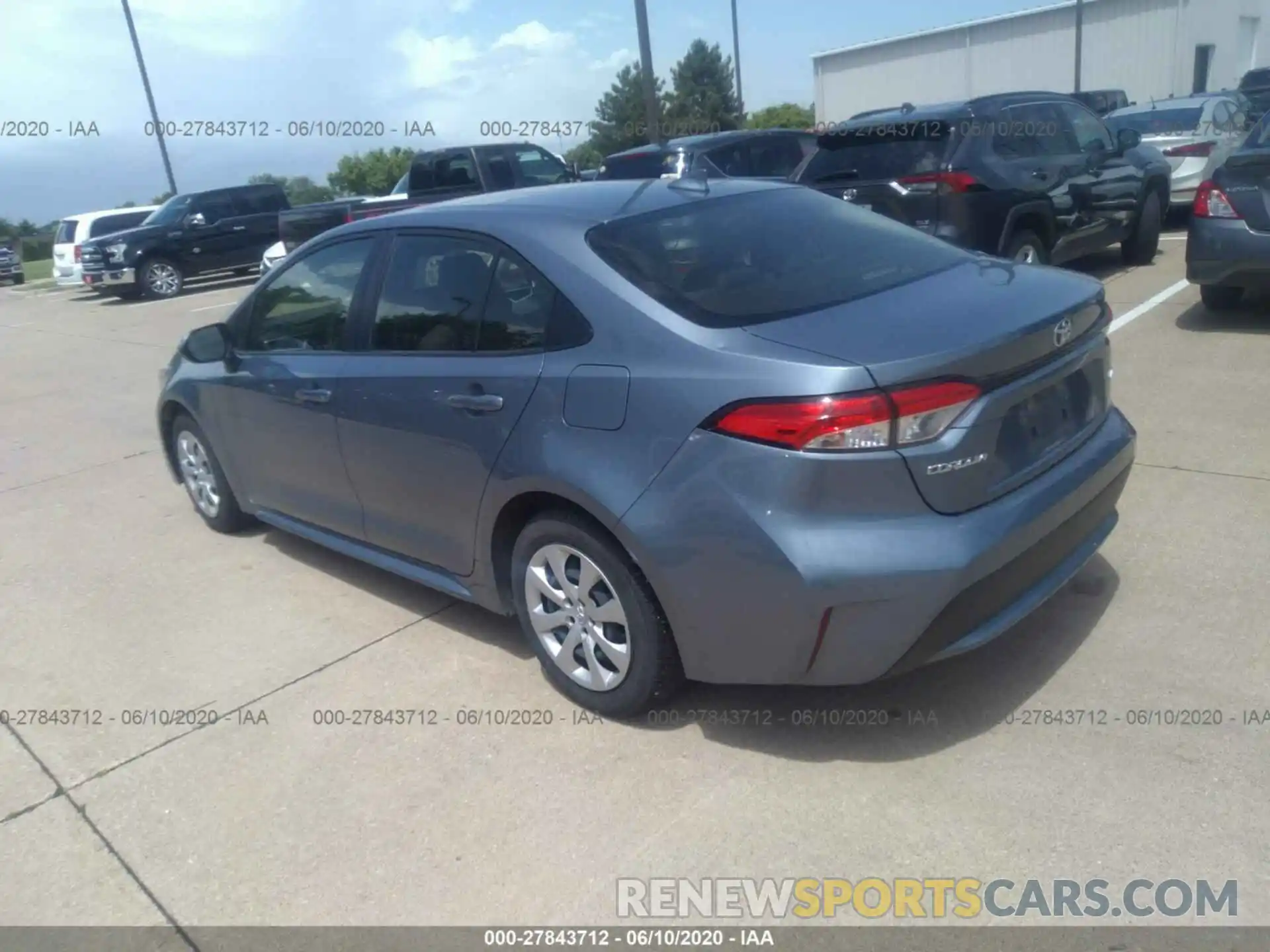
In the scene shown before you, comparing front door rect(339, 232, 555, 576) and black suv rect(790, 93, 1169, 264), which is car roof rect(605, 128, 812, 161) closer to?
black suv rect(790, 93, 1169, 264)

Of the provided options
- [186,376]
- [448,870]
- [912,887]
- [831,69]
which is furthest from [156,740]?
[831,69]

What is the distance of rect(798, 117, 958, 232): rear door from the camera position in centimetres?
786

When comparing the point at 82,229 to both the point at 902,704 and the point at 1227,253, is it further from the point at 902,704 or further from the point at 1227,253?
the point at 902,704

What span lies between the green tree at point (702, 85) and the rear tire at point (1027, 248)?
184 ft

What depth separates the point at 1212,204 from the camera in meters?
7.29

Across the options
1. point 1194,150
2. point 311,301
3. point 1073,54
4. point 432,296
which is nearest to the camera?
point 432,296

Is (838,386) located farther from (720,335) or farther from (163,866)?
(163,866)

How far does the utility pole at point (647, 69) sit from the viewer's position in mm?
13438

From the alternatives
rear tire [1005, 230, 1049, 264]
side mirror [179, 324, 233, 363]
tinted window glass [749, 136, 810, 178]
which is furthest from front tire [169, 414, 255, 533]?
tinted window glass [749, 136, 810, 178]

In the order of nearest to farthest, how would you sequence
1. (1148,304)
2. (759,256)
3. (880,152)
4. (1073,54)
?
(759,256)
(880,152)
(1148,304)
(1073,54)

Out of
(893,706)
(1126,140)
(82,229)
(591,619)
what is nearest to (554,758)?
(591,619)

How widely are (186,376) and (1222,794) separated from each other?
15.5 feet

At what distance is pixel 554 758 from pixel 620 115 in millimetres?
61797

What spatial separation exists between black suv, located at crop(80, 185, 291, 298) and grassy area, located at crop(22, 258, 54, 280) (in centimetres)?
1155
